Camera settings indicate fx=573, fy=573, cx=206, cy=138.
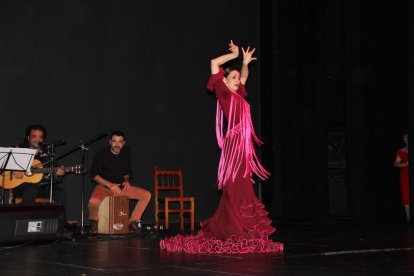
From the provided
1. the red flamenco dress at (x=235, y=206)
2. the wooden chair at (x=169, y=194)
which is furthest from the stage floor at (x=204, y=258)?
the wooden chair at (x=169, y=194)

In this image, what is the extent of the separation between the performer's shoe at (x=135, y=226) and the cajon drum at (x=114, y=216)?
168 mm

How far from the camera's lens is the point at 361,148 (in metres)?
7.73

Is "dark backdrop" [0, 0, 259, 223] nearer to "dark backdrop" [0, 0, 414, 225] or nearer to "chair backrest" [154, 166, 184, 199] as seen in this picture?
"dark backdrop" [0, 0, 414, 225]

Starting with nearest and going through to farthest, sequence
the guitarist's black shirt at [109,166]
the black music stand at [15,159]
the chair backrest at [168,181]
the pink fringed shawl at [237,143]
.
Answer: the pink fringed shawl at [237,143] < the black music stand at [15,159] < the guitarist's black shirt at [109,166] < the chair backrest at [168,181]

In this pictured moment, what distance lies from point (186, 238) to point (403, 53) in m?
4.68

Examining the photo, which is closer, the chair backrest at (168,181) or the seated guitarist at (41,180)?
the seated guitarist at (41,180)

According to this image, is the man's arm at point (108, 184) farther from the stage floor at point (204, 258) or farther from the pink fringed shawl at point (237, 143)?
the pink fringed shawl at point (237, 143)

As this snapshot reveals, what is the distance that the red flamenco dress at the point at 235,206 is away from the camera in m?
→ 4.09

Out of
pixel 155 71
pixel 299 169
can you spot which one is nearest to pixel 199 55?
pixel 155 71

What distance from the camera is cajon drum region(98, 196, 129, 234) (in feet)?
19.6

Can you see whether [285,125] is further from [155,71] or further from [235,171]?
[235,171]

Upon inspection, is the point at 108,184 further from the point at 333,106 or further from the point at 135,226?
the point at 333,106

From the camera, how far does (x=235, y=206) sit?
4207mm

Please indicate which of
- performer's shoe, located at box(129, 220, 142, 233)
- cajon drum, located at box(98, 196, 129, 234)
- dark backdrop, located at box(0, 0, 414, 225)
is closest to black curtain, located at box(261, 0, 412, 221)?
dark backdrop, located at box(0, 0, 414, 225)
